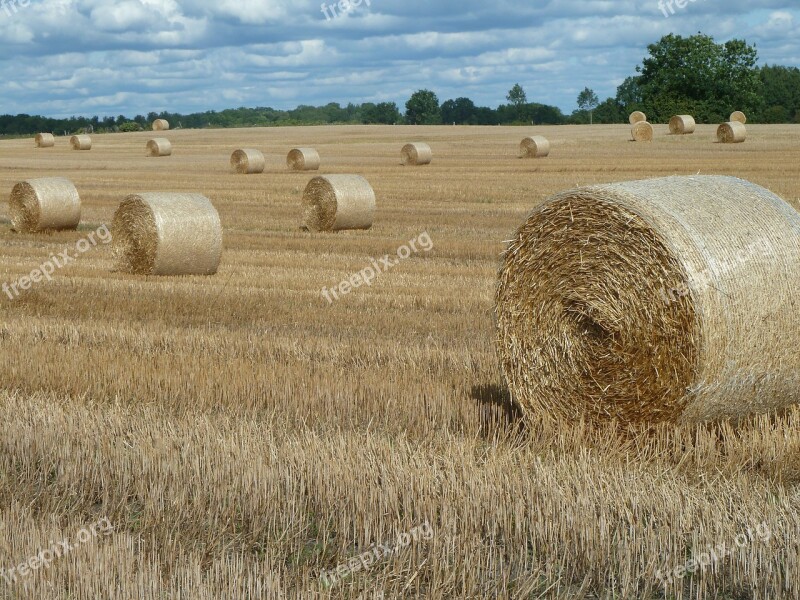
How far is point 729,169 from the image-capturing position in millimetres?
29781

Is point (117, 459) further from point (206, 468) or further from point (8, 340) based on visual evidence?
point (8, 340)

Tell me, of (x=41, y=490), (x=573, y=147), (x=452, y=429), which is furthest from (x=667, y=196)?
(x=573, y=147)

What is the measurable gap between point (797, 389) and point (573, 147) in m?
35.2

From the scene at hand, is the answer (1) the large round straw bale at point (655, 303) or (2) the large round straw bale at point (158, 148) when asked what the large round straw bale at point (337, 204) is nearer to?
(1) the large round straw bale at point (655, 303)

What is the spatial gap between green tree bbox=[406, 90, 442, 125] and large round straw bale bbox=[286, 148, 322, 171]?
72.0 meters

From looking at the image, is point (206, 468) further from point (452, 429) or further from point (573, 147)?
point (573, 147)

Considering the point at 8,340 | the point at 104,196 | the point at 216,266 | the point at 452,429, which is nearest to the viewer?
the point at 452,429

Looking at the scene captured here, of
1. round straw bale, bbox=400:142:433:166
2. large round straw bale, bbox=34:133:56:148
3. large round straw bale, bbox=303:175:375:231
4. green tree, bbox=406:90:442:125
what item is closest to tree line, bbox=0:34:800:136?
green tree, bbox=406:90:442:125

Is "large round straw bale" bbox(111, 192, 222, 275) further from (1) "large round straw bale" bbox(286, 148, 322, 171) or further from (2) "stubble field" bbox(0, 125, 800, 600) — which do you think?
(1) "large round straw bale" bbox(286, 148, 322, 171)

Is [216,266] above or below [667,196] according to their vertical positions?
below

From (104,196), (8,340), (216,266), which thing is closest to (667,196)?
(8,340)

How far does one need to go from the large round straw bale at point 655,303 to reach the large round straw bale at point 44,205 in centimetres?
1438

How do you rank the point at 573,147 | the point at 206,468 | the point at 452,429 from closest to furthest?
the point at 206,468
the point at 452,429
the point at 573,147

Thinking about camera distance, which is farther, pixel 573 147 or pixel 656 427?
pixel 573 147
